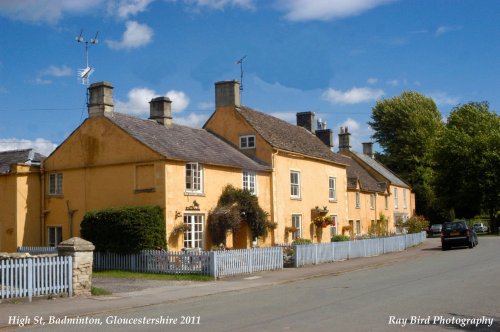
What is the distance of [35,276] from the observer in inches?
615

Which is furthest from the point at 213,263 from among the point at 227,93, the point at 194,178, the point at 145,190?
the point at 227,93

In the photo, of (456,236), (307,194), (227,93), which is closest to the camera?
(227,93)

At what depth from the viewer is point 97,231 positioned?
24266 millimetres

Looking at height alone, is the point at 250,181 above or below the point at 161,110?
below

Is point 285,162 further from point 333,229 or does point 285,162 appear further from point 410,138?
point 410,138

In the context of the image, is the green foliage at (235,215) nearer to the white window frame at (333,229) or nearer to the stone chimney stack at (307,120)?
the white window frame at (333,229)

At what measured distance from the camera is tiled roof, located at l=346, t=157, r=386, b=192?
44.9 m

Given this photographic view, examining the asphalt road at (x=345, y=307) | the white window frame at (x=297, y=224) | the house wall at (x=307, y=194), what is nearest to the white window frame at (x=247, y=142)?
the house wall at (x=307, y=194)

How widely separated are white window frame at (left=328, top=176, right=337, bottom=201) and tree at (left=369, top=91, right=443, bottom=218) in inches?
1143

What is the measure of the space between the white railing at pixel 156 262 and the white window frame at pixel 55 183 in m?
5.81

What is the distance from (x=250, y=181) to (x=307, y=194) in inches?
228

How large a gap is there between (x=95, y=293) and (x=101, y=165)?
1121cm

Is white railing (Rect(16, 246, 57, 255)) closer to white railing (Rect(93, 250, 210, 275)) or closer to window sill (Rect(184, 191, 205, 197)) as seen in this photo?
white railing (Rect(93, 250, 210, 275))

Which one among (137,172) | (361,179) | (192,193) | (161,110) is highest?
(161,110)
